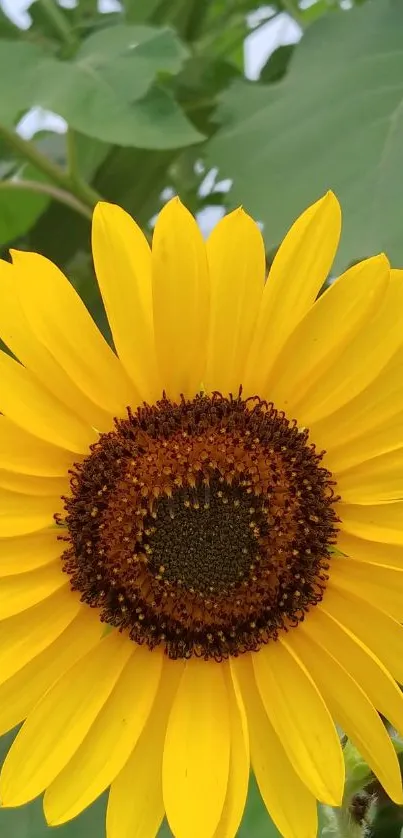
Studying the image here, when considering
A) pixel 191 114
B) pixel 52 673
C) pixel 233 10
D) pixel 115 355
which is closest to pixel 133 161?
pixel 191 114

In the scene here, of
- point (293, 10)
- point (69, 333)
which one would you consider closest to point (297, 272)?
point (69, 333)

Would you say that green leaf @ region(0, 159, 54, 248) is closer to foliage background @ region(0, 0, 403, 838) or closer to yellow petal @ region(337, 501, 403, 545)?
foliage background @ region(0, 0, 403, 838)

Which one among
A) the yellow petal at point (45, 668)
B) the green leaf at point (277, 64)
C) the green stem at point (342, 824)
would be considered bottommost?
the green stem at point (342, 824)

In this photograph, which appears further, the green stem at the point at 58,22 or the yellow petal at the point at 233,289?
the green stem at the point at 58,22

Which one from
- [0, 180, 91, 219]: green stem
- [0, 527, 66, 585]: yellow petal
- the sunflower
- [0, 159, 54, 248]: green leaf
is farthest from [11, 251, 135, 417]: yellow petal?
[0, 159, 54, 248]: green leaf

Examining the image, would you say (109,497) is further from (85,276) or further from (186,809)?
(85,276)

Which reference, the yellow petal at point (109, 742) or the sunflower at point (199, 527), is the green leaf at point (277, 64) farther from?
the yellow petal at point (109, 742)

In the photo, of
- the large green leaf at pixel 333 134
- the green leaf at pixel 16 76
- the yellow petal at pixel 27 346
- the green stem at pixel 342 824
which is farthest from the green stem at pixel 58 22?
the green stem at pixel 342 824

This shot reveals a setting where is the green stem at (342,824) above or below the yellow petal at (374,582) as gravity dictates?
below

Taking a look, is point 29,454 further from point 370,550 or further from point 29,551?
point 370,550
